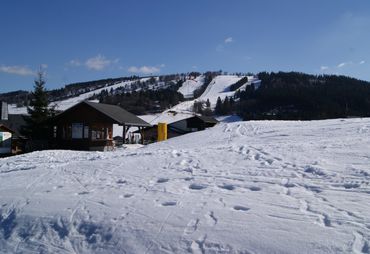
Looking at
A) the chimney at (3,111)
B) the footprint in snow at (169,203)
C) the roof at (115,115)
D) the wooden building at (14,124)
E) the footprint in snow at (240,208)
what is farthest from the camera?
the chimney at (3,111)

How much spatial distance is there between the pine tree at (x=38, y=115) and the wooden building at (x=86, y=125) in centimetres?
115

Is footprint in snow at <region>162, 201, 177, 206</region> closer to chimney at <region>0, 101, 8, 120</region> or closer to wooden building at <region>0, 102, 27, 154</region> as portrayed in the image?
wooden building at <region>0, 102, 27, 154</region>

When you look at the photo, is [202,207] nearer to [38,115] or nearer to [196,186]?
[196,186]

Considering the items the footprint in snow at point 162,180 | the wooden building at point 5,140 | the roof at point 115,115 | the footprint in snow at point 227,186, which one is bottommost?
the wooden building at point 5,140

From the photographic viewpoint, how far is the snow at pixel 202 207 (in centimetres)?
477

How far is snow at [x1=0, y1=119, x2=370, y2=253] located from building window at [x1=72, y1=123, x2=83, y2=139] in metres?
24.4

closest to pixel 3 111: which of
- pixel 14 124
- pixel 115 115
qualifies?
pixel 14 124

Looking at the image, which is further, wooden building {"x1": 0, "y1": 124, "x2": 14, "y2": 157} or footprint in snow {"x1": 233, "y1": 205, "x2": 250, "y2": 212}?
wooden building {"x1": 0, "y1": 124, "x2": 14, "y2": 157}

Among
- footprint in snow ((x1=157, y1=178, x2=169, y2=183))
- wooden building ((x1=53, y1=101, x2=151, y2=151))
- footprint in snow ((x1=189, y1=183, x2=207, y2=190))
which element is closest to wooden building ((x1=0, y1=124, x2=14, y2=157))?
wooden building ((x1=53, y1=101, x2=151, y2=151))

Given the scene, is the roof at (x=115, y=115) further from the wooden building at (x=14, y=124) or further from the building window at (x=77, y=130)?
the wooden building at (x=14, y=124)

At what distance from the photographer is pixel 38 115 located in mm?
35156

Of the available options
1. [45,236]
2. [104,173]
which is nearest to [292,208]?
[45,236]

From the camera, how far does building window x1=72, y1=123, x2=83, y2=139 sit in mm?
33609

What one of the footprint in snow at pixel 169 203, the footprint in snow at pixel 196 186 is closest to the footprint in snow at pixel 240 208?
the footprint in snow at pixel 169 203
